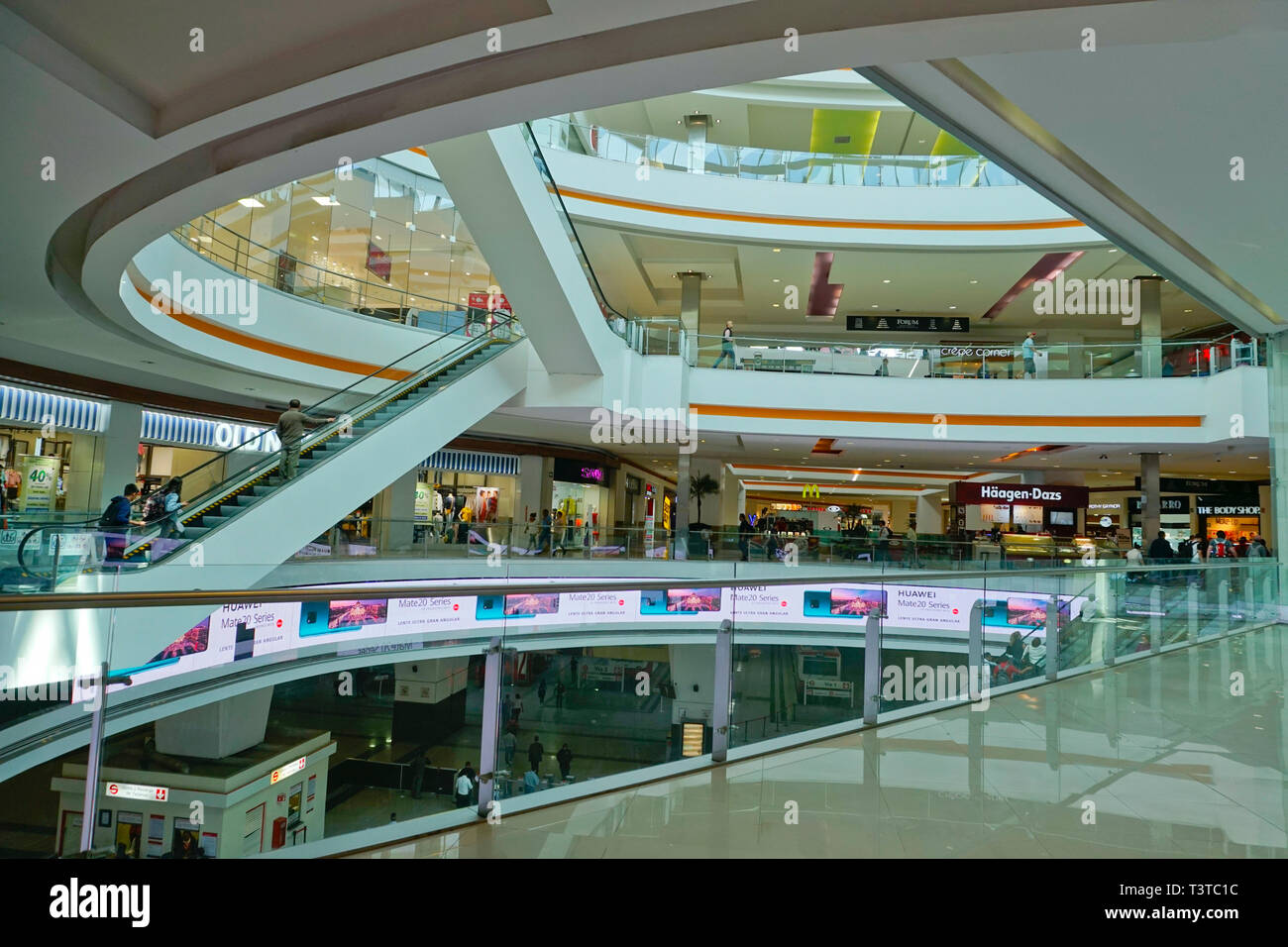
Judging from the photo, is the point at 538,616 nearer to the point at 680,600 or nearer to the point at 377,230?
the point at 680,600

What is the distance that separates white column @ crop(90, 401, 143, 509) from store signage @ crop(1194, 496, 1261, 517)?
28.0 meters

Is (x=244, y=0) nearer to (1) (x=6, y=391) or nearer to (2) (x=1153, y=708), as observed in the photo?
(2) (x=1153, y=708)

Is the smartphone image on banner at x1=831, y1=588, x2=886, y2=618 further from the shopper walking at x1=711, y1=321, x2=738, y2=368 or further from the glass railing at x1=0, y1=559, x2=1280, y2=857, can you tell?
the shopper walking at x1=711, y1=321, x2=738, y2=368

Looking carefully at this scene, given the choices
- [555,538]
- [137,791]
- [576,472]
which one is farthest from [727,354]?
[137,791]

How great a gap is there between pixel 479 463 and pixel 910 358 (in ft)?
43.1


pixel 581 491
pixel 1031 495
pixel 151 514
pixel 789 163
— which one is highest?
pixel 789 163

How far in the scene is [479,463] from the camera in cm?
2391

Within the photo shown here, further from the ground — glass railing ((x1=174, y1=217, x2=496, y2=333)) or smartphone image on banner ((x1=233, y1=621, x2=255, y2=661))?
glass railing ((x1=174, y1=217, x2=496, y2=333))

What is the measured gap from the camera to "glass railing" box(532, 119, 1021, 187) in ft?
57.7

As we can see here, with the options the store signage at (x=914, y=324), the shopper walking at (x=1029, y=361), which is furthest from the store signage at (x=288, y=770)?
the store signage at (x=914, y=324)

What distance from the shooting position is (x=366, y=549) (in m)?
12.0

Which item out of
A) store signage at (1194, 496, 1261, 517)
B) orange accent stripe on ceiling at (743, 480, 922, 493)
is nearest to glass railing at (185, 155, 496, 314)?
orange accent stripe on ceiling at (743, 480, 922, 493)

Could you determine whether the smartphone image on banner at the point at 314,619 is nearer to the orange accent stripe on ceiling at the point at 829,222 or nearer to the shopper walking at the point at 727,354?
the shopper walking at the point at 727,354
